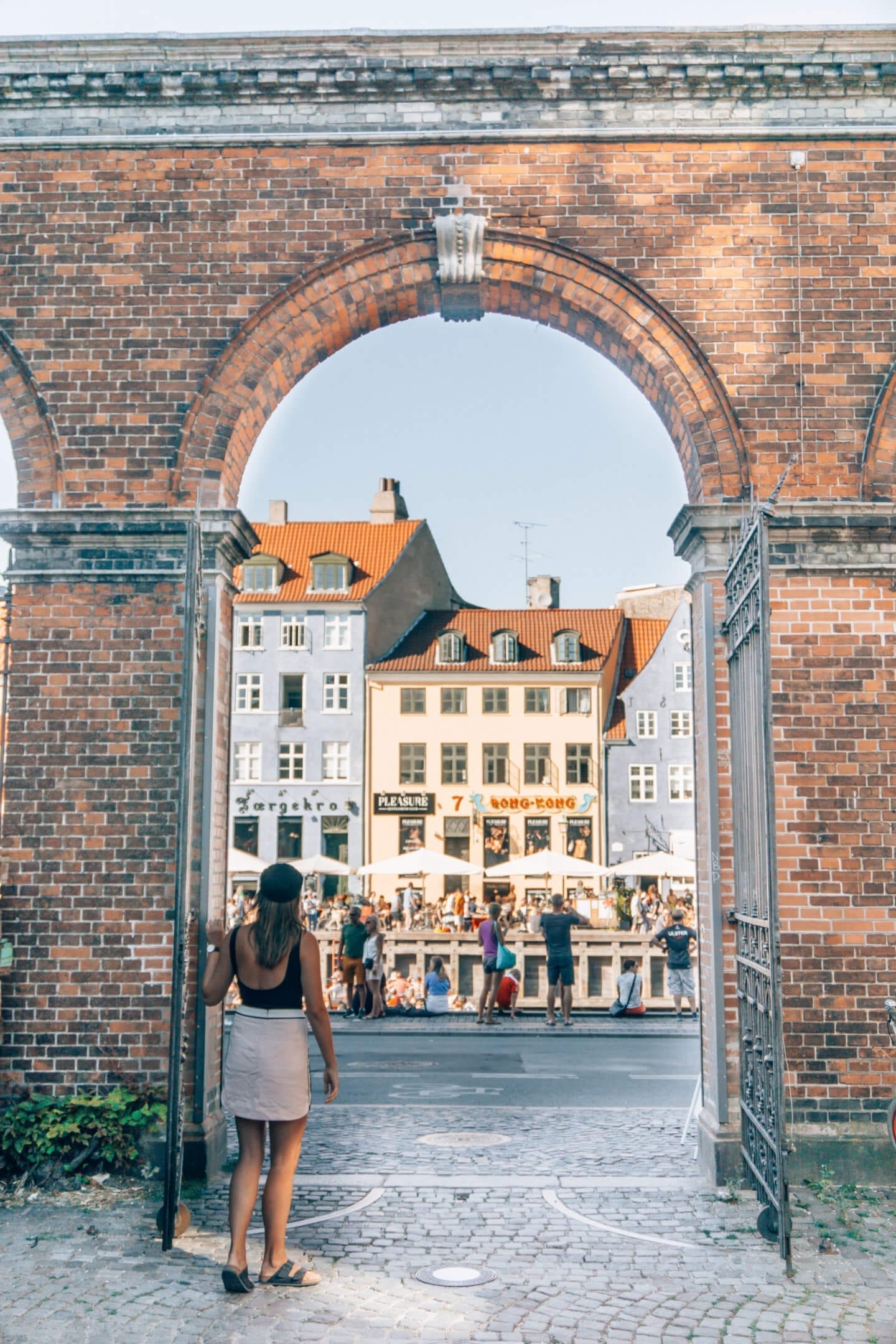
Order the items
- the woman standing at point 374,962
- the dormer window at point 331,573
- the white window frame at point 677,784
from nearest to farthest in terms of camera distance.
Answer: the woman standing at point 374,962 < the white window frame at point 677,784 < the dormer window at point 331,573

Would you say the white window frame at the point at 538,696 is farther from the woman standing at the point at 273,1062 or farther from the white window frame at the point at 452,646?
the woman standing at the point at 273,1062

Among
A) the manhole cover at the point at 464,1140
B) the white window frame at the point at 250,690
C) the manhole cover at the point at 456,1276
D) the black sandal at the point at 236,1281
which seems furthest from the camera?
the white window frame at the point at 250,690

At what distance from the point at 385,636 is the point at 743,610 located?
37233 millimetres

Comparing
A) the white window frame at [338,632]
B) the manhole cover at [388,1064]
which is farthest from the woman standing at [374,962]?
the white window frame at [338,632]

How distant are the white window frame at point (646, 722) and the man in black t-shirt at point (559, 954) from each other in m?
26.8

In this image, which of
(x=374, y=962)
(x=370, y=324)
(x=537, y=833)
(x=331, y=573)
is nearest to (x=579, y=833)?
(x=537, y=833)

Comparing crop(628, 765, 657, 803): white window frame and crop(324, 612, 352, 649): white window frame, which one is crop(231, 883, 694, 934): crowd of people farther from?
crop(324, 612, 352, 649): white window frame

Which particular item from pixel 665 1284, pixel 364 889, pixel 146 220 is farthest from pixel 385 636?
pixel 665 1284

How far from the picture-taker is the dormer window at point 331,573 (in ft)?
142

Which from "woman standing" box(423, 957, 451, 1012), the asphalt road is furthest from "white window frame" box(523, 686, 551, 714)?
the asphalt road

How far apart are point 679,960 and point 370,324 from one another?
1113 centimetres

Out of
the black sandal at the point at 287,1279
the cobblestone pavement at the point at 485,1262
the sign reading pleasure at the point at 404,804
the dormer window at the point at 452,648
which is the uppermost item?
the dormer window at the point at 452,648

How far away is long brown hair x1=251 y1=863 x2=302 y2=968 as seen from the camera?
18.5 feet

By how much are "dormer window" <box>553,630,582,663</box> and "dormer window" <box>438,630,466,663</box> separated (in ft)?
10.7
